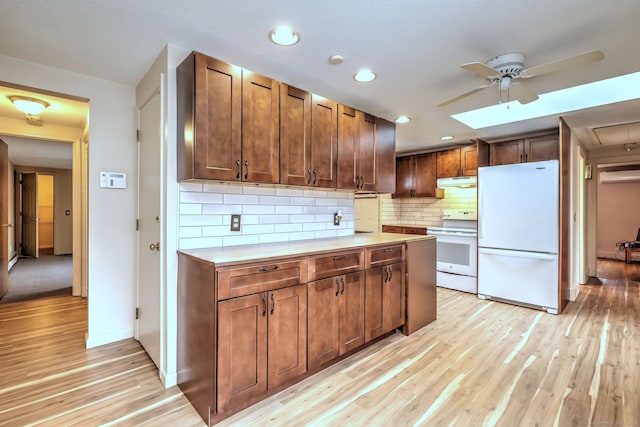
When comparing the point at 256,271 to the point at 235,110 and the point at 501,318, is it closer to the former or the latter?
the point at 235,110

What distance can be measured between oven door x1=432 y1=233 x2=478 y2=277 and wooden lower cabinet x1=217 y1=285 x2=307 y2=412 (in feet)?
10.5

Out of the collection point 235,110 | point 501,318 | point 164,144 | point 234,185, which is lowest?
point 501,318

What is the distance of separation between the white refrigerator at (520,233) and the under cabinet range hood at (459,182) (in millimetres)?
420

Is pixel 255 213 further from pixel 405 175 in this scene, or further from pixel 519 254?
pixel 405 175

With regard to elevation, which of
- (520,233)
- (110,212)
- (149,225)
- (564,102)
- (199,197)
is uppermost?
(564,102)

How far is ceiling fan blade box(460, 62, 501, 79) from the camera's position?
1886mm

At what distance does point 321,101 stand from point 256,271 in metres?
1.52

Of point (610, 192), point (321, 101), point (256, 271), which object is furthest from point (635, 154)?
point (256, 271)

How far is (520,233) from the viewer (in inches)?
148

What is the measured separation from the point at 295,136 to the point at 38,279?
5.45 meters

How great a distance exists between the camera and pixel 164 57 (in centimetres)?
208

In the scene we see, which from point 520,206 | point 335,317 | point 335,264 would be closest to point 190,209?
point 335,264

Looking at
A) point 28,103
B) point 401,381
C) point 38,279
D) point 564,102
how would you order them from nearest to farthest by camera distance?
point 401,381 → point 28,103 → point 564,102 → point 38,279

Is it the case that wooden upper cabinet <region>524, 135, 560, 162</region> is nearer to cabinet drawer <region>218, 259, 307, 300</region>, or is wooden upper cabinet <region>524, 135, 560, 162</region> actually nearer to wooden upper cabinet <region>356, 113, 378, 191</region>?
wooden upper cabinet <region>356, 113, 378, 191</region>
